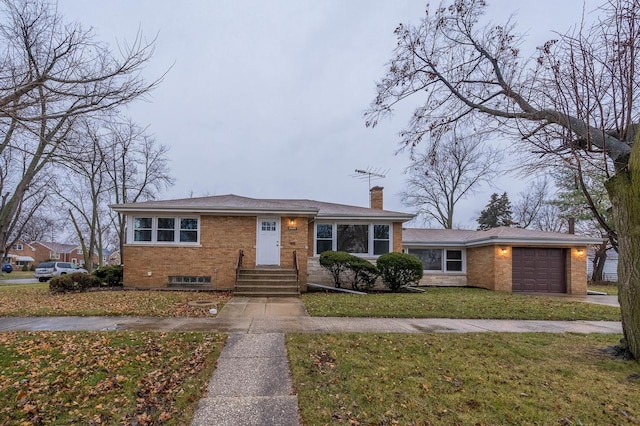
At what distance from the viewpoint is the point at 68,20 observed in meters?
5.23

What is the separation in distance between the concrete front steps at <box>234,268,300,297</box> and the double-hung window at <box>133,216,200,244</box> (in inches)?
112

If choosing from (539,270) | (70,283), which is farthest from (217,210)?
(539,270)

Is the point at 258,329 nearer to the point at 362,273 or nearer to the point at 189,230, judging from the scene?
the point at 362,273

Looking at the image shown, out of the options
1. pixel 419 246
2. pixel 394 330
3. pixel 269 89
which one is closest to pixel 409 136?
pixel 394 330

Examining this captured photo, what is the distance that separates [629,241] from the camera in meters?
5.24

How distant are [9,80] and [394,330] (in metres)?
7.14

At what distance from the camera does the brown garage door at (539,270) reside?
17609 mm

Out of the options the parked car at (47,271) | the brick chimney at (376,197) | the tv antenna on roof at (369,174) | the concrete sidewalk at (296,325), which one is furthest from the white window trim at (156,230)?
the parked car at (47,271)

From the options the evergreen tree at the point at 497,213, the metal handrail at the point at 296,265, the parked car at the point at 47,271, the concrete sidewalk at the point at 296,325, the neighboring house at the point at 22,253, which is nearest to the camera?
the concrete sidewalk at the point at 296,325

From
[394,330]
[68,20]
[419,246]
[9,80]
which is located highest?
[68,20]

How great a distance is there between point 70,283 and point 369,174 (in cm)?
1634

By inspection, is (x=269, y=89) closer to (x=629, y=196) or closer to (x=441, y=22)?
(x=441, y=22)

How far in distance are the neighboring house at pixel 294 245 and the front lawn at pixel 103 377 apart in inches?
282

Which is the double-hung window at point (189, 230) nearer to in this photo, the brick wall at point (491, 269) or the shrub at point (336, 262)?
the shrub at point (336, 262)
